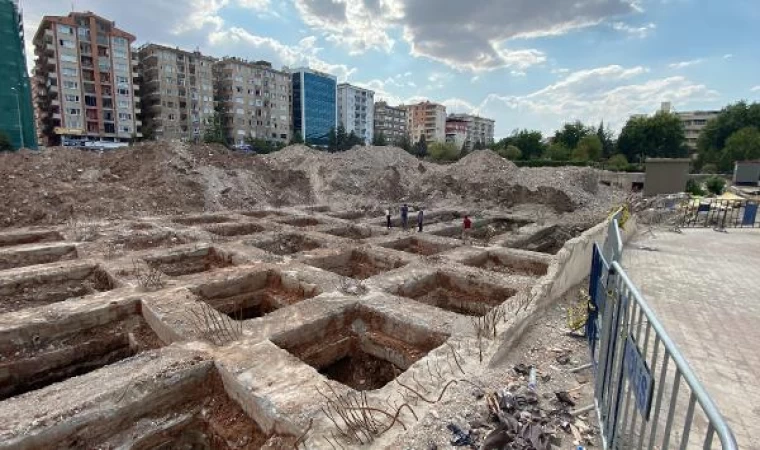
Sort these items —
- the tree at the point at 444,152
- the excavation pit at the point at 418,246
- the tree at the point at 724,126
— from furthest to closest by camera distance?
the tree at the point at 444,152 → the tree at the point at 724,126 → the excavation pit at the point at 418,246

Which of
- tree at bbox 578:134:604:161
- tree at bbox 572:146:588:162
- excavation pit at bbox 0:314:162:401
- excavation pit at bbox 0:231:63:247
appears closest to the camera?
excavation pit at bbox 0:314:162:401

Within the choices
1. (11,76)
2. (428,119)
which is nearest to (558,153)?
(11,76)

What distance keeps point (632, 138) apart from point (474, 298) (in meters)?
50.1

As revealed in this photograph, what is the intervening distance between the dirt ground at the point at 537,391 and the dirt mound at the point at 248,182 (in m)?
14.9

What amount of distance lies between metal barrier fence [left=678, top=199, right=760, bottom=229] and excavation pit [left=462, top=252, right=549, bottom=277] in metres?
8.00

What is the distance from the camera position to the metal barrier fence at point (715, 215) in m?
14.4

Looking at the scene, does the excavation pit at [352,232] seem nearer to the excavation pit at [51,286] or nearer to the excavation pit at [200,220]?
the excavation pit at [200,220]

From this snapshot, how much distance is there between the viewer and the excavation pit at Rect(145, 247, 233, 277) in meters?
9.84

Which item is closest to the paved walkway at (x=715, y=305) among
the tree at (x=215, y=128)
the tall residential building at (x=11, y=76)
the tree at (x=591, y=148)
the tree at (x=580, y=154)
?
the tree at (x=580, y=154)

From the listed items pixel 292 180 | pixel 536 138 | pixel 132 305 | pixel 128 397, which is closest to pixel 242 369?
pixel 128 397

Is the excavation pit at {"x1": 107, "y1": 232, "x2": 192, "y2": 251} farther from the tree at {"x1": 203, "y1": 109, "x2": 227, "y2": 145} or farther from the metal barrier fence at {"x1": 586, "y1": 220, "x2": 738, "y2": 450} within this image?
the tree at {"x1": 203, "y1": 109, "x2": 227, "y2": 145}

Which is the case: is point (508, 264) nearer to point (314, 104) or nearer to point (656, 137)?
point (656, 137)

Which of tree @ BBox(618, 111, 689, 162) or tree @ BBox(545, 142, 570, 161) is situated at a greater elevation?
tree @ BBox(618, 111, 689, 162)

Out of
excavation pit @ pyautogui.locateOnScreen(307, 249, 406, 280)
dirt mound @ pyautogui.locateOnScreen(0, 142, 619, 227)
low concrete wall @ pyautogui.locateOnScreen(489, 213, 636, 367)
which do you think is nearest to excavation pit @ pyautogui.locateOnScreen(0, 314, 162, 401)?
excavation pit @ pyautogui.locateOnScreen(307, 249, 406, 280)
